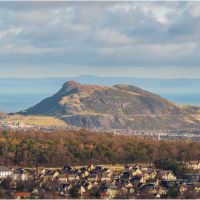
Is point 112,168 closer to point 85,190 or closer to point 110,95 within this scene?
point 85,190

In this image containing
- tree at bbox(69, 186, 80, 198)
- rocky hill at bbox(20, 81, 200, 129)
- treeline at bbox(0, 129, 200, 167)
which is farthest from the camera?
rocky hill at bbox(20, 81, 200, 129)

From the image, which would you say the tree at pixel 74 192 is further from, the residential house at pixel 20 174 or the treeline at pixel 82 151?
the treeline at pixel 82 151

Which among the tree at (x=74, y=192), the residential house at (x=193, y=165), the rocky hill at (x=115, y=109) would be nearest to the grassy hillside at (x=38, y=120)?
the rocky hill at (x=115, y=109)

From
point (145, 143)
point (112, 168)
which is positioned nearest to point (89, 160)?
point (112, 168)

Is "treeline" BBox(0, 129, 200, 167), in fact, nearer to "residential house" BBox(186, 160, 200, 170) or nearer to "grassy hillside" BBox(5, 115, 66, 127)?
"residential house" BBox(186, 160, 200, 170)

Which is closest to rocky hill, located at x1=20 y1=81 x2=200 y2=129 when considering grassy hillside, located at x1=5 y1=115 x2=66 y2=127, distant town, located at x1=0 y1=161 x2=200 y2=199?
grassy hillside, located at x1=5 y1=115 x2=66 y2=127
